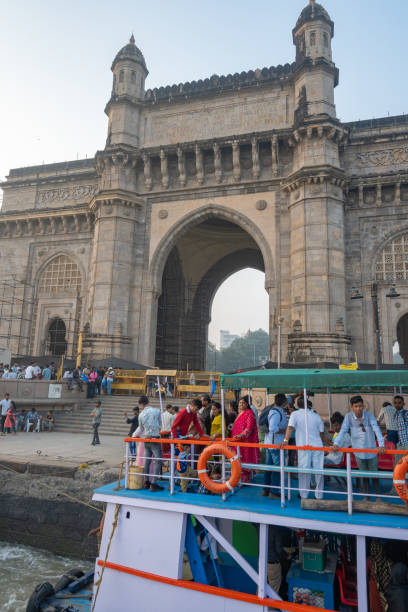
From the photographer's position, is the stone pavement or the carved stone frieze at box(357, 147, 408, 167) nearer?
the stone pavement

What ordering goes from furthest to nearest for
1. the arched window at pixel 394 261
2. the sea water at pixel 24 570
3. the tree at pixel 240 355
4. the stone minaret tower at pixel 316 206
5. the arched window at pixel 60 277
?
the tree at pixel 240 355 → the arched window at pixel 60 277 → the arched window at pixel 394 261 → the stone minaret tower at pixel 316 206 → the sea water at pixel 24 570

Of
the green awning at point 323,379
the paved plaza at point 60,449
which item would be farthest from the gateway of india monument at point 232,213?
the green awning at point 323,379

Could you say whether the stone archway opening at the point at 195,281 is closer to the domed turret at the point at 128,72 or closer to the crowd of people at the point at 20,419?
the domed turret at the point at 128,72

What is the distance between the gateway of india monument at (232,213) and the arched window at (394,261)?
0.21 feet

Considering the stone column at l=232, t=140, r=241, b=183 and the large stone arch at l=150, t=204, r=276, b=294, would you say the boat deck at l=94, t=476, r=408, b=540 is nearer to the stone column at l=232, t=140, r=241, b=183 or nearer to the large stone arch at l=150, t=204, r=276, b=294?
the large stone arch at l=150, t=204, r=276, b=294

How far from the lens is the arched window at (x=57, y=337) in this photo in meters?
→ 25.1

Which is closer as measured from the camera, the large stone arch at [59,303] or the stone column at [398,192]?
the stone column at [398,192]

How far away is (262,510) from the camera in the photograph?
4.95m

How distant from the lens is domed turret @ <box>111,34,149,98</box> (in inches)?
916

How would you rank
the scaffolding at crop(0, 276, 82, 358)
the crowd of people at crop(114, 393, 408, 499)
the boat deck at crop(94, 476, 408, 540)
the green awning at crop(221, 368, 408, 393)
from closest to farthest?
the boat deck at crop(94, 476, 408, 540)
the green awning at crop(221, 368, 408, 393)
the crowd of people at crop(114, 393, 408, 499)
the scaffolding at crop(0, 276, 82, 358)

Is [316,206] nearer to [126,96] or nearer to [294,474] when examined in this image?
[126,96]

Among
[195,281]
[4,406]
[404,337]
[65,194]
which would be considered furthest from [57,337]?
[404,337]

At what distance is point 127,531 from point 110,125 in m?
22.0

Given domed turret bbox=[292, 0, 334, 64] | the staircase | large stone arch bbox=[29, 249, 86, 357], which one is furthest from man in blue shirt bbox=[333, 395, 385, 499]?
large stone arch bbox=[29, 249, 86, 357]
